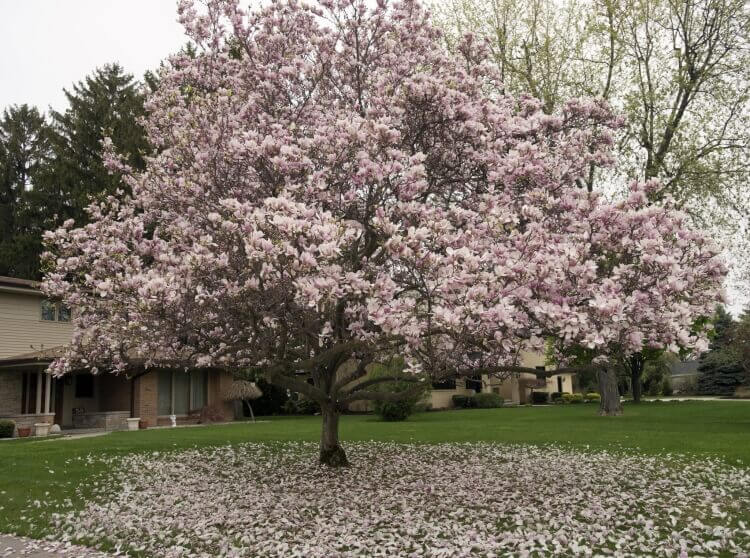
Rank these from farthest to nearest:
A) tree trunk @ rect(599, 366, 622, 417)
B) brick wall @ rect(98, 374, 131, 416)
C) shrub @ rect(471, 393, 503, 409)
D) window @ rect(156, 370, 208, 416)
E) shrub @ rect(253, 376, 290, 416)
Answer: shrub @ rect(471, 393, 503, 409)
shrub @ rect(253, 376, 290, 416)
window @ rect(156, 370, 208, 416)
brick wall @ rect(98, 374, 131, 416)
tree trunk @ rect(599, 366, 622, 417)

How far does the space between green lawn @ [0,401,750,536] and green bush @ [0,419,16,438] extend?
3.74 m

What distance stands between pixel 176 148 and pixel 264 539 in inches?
252

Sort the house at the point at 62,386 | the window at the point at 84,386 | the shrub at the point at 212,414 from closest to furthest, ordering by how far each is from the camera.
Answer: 1. the house at the point at 62,386
2. the window at the point at 84,386
3. the shrub at the point at 212,414

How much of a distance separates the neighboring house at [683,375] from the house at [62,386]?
160 feet

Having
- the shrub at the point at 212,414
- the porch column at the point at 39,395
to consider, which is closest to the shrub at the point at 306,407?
the shrub at the point at 212,414

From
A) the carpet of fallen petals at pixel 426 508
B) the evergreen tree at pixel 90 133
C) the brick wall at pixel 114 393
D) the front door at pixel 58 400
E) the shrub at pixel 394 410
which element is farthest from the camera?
the evergreen tree at pixel 90 133

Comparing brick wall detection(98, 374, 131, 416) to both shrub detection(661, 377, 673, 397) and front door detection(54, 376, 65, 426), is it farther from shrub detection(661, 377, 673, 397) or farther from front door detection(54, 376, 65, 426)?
shrub detection(661, 377, 673, 397)

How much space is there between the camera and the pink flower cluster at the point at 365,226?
25.1 ft

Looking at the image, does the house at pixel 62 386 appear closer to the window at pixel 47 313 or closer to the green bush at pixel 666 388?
the window at pixel 47 313

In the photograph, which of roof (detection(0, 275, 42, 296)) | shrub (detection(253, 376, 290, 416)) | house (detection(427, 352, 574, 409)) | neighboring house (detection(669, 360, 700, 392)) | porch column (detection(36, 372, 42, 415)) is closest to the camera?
porch column (detection(36, 372, 42, 415))

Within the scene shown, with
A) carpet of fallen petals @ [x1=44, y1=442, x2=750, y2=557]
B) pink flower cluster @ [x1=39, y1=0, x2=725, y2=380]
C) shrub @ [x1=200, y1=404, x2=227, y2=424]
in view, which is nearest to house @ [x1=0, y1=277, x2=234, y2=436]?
shrub @ [x1=200, y1=404, x2=227, y2=424]

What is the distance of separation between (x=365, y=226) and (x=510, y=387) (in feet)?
136

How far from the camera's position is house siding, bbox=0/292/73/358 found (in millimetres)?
27469

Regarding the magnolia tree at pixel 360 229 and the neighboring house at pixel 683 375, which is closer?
the magnolia tree at pixel 360 229
